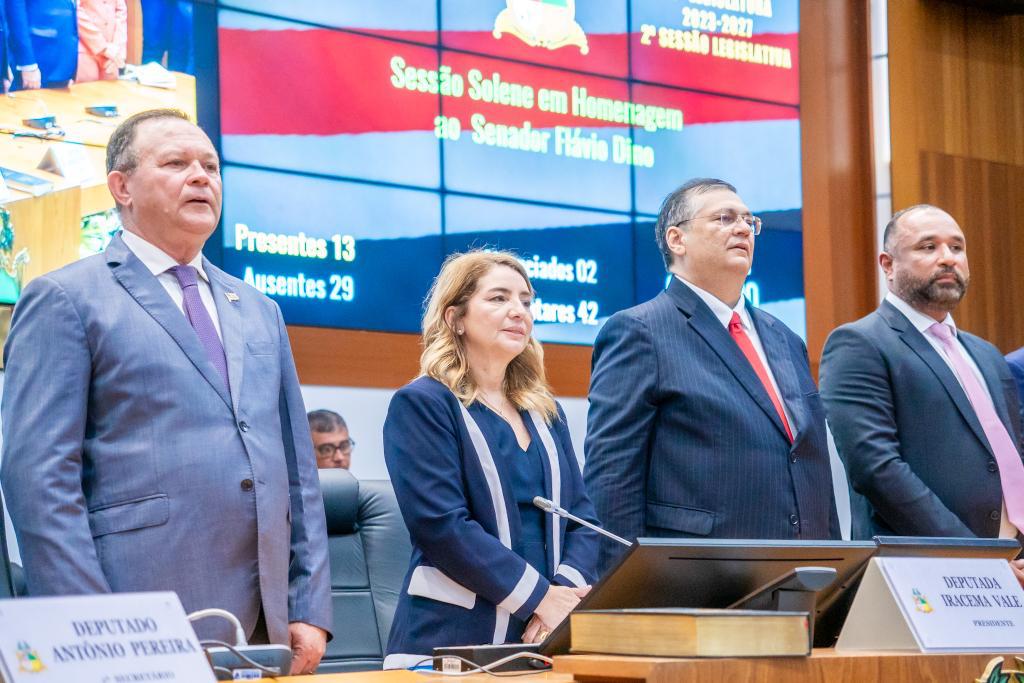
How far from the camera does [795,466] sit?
109 inches

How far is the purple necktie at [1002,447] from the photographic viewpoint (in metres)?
3.19

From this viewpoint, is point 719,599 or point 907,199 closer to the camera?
point 719,599

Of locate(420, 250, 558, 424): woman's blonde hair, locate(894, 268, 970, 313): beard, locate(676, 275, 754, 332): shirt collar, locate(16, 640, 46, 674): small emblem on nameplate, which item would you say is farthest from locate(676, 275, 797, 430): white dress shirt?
locate(16, 640, 46, 674): small emblem on nameplate

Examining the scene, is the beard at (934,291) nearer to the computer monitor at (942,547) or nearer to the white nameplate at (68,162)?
the computer monitor at (942,547)

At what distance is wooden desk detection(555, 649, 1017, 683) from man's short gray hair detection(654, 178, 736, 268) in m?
1.42

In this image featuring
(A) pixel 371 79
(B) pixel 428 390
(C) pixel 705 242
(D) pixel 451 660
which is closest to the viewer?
(D) pixel 451 660

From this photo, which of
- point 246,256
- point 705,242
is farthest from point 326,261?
point 705,242

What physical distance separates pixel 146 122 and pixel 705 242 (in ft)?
3.92

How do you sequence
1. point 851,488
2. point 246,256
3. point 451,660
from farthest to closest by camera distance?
point 246,256, point 851,488, point 451,660

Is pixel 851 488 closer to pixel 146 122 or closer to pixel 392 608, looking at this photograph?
pixel 392 608

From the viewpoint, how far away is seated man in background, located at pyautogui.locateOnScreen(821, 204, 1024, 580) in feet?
10.1

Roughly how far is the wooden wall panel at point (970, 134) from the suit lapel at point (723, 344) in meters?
2.49

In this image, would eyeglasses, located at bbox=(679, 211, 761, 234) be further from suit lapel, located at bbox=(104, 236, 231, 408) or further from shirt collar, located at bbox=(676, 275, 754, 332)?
suit lapel, located at bbox=(104, 236, 231, 408)

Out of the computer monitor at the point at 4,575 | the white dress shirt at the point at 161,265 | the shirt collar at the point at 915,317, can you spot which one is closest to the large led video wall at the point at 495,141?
the shirt collar at the point at 915,317
